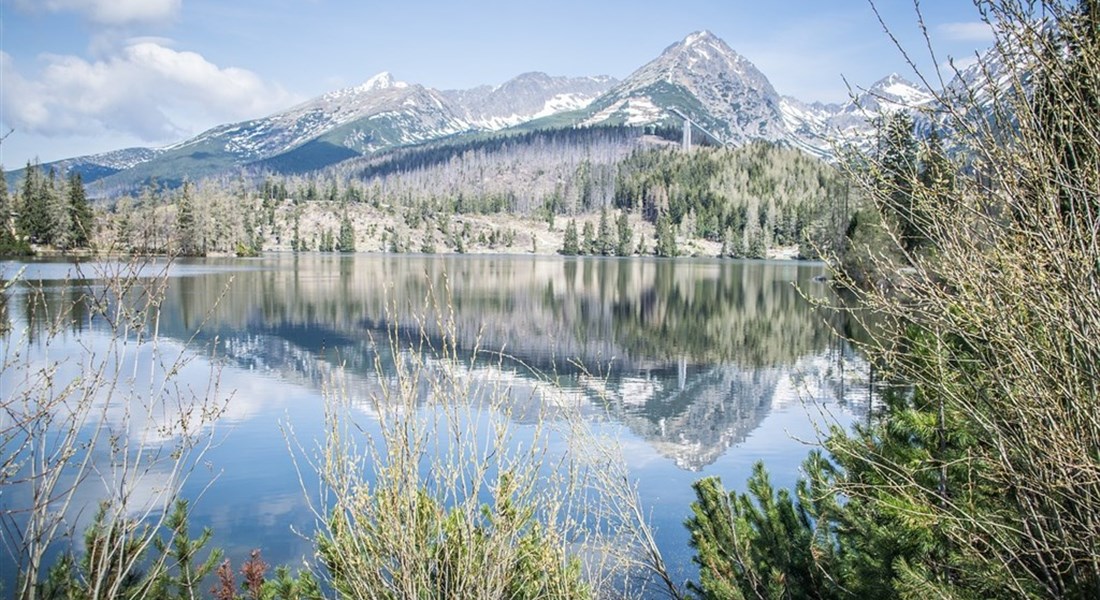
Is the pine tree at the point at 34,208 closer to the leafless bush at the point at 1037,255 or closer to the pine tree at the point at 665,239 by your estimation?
the leafless bush at the point at 1037,255

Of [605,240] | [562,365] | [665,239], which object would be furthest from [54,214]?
[665,239]

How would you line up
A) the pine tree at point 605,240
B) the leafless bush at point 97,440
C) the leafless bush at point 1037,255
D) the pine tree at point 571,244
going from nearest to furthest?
the leafless bush at point 1037,255 → the leafless bush at point 97,440 → the pine tree at point 571,244 → the pine tree at point 605,240

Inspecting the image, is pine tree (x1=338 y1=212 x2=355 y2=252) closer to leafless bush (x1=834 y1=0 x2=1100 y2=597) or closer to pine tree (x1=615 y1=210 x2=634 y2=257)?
pine tree (x1=615 y1=210 x2=634 y2=257)

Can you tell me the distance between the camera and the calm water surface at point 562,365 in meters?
12.6

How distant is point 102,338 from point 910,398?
3147 centimetres

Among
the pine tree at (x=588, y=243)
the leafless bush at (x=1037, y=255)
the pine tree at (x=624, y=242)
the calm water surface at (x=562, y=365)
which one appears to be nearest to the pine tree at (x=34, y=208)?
the calm water surface at (x=562, y=365)

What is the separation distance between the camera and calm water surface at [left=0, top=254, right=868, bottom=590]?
12648mm

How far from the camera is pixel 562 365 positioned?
28.2 metres

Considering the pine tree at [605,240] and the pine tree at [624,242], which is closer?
the pine tree at [624,242]

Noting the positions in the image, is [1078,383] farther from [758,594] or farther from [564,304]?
[564,304]

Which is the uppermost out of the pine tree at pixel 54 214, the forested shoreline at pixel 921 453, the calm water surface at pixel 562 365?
the pine tree at pixel 54 214

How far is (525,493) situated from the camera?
189 inches

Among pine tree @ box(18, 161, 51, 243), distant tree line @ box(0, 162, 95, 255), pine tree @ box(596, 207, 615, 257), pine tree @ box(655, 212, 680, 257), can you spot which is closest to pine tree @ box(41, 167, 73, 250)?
distant tree line @ box(0, 162, 95, 255)

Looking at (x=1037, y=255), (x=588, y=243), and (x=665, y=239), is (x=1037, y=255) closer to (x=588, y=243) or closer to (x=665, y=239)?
(x=665, y=239)
